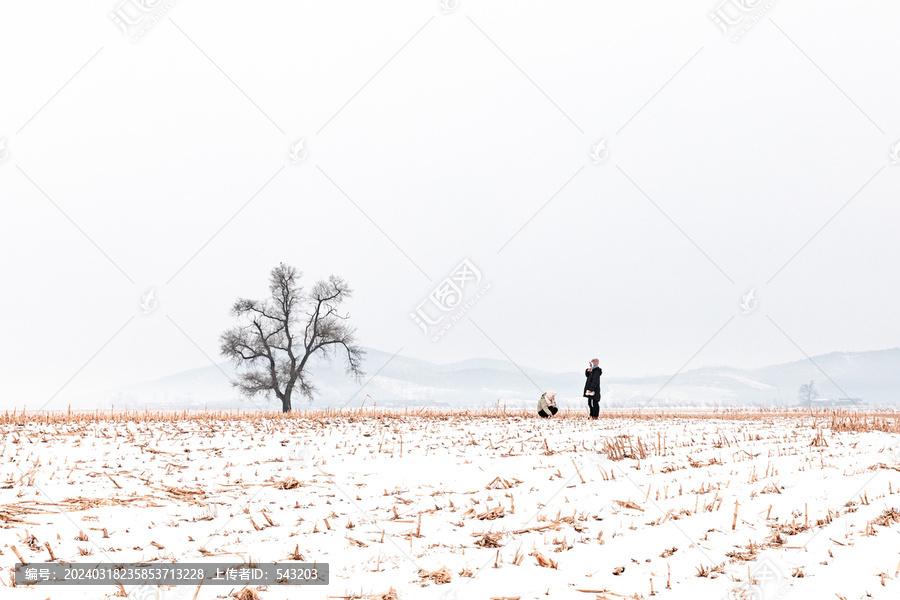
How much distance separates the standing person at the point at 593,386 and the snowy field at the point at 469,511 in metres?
7.17

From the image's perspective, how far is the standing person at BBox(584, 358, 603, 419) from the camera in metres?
23.0

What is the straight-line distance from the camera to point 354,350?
46.3 m

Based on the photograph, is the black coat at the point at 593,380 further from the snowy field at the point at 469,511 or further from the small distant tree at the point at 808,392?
the small distant tree at the point at 808,392

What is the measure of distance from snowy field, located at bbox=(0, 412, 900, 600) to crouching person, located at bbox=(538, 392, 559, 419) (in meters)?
7.23

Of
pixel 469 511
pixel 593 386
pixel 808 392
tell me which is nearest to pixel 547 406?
pixel 593 386

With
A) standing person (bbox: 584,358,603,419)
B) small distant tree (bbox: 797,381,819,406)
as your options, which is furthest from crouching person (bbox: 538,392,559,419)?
small distant tree (bbox: 797,381,819,406)

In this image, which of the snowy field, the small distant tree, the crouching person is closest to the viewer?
the snowy field

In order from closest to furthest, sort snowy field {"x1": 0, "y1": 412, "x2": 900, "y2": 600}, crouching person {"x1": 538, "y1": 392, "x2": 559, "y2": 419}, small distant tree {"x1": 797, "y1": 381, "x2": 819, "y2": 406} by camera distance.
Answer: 1. snowy field {"x1": 0, "y1": 412, "x2": 900, "y2": 600}
2. crouching person {"x1": 538, "y1": 392, "x2": 559, "y2": 419}
3. small distant tree {"x1": 797, "y1": 381, "x2": 819, "y2": 406}

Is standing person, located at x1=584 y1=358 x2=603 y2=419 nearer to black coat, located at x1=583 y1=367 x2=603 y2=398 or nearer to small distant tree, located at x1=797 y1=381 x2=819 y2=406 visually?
black coat, located at x1=583 y1=367 x2=603 y2=398

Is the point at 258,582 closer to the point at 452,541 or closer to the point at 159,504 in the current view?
the point at 452,541

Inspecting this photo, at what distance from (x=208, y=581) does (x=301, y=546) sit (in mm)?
1325

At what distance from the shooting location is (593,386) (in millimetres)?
23531

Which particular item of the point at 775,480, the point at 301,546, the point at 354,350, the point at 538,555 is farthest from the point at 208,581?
the point at 354,350

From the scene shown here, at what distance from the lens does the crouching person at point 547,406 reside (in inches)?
899
